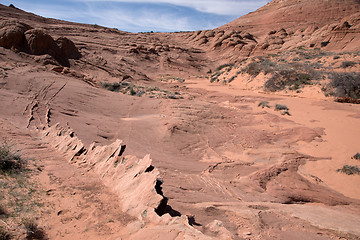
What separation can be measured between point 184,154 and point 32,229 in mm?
5215

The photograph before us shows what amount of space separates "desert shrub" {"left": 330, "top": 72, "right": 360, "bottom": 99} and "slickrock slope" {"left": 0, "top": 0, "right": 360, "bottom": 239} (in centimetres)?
12

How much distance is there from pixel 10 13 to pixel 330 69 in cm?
4090

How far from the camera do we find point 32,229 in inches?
114

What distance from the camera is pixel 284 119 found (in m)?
11.4

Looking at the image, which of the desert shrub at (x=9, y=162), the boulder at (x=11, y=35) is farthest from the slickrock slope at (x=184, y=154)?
the desert shrub at (x=9, y=162)

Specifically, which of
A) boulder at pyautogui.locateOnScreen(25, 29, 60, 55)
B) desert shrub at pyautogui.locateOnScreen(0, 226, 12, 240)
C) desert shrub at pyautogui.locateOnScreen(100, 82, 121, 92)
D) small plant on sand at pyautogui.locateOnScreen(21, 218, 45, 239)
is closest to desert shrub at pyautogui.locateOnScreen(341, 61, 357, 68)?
desert shrub at pyautogui.locateOnScreen(100, 82, 121, 92)

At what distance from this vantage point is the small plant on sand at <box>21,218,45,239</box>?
9.18 ft

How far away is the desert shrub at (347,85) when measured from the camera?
46.0ft

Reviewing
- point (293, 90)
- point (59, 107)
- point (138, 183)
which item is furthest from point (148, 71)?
point (138, 183)

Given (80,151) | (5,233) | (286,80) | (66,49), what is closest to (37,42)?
(66,49)

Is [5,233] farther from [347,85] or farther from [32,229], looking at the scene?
[347,85]

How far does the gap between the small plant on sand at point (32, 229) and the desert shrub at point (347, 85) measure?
644 inches

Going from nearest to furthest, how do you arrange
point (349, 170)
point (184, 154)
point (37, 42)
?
point (349, 170), point (184, 154), point (37, 42)

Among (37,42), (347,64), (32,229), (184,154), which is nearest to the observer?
(32,229)
